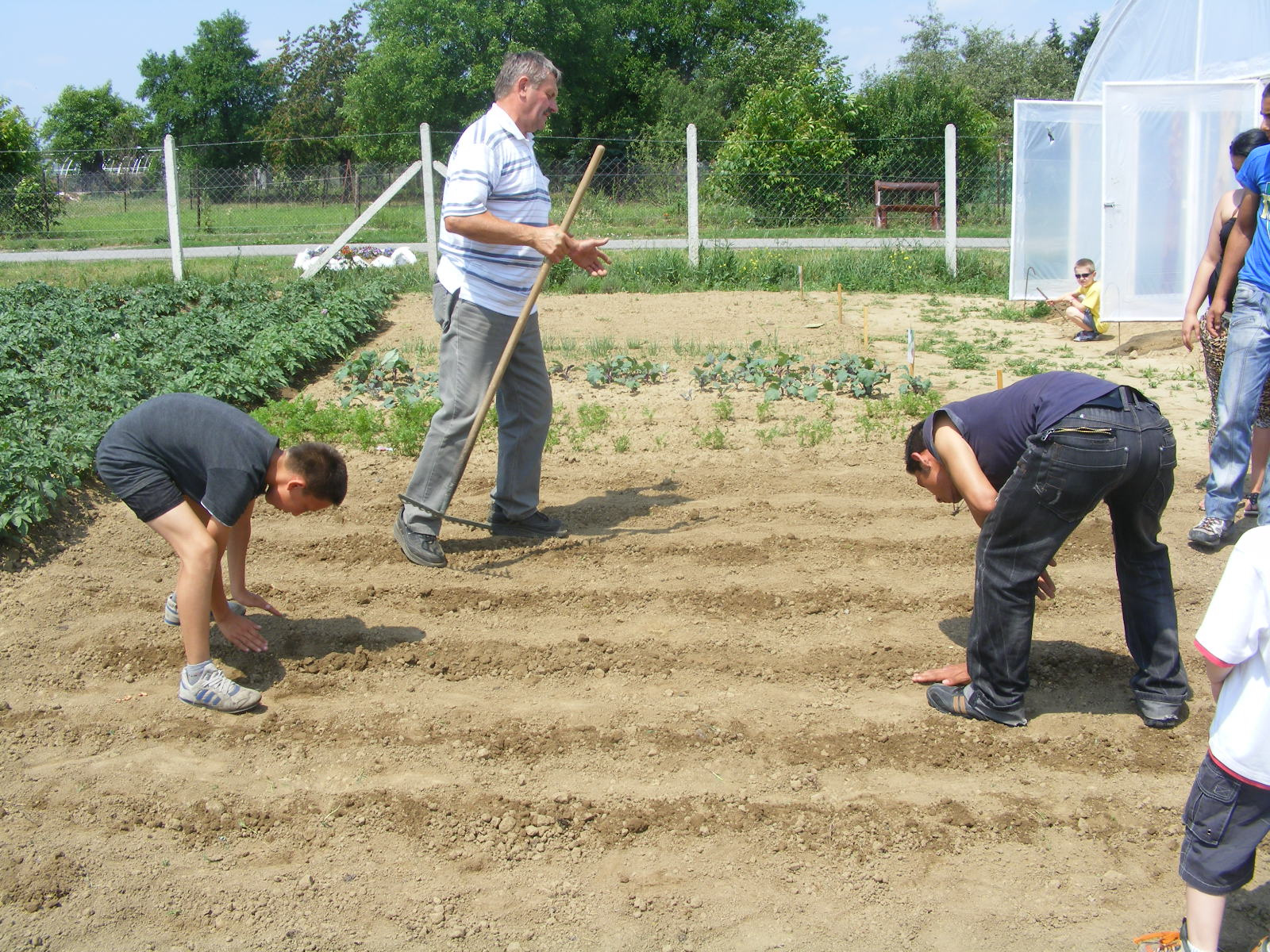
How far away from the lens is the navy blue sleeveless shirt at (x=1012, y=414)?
125 inches

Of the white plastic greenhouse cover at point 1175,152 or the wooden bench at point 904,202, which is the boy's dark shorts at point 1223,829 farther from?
the wooden bench at point 904,202

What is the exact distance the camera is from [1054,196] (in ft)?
39.2

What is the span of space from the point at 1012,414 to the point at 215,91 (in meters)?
49.1

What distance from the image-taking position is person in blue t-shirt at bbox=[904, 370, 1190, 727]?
3137mm

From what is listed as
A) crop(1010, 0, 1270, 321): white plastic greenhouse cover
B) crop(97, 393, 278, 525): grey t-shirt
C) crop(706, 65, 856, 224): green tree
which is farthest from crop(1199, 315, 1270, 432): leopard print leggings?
crop(706, 65, 856, 224): green tree

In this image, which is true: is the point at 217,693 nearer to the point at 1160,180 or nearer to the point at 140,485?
the point at 140,485

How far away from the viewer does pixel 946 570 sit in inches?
188

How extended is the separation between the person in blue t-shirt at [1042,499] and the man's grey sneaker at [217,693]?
2314 mm

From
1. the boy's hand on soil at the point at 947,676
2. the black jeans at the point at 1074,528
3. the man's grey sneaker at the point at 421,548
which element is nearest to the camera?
the black jeans at the point at 1074,528

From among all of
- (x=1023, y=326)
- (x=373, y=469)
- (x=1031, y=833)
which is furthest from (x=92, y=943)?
(x=1023, y=326)

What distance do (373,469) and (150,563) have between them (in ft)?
4.97

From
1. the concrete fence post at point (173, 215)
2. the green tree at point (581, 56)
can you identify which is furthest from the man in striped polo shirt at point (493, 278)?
the green tree at point (581, 56)

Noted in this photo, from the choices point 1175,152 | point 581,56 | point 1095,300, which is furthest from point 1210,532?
point 581,56

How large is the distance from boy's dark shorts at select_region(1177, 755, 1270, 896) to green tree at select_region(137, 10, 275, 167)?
159 ft
